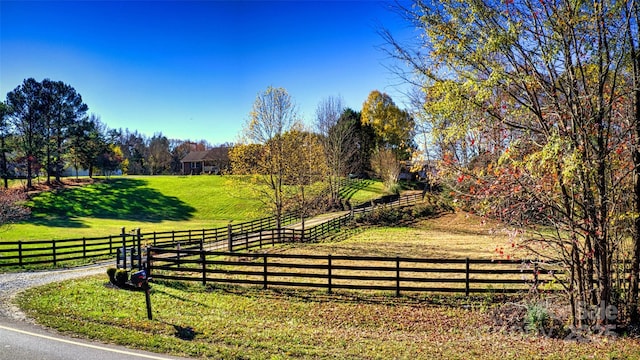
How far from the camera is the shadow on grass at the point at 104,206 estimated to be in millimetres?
42047

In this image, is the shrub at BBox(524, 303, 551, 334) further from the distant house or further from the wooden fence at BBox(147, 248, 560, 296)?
the distant house

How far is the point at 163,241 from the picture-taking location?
2372cm

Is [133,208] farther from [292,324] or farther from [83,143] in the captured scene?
[292,324]

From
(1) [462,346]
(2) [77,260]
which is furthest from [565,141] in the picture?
(2) [77,260]

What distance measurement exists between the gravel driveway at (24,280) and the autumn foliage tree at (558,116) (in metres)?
11.3

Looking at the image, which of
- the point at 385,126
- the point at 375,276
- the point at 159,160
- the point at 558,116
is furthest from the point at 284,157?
the point at 159,160

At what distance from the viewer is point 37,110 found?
48.6 metres

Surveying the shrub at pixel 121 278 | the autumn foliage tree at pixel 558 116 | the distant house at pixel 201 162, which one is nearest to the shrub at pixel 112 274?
the shrub at pixel 121 278

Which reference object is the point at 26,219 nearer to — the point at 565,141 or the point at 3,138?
the point at 3,138

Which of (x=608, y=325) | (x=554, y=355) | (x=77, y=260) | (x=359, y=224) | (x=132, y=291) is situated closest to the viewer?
(x=554, y=355)

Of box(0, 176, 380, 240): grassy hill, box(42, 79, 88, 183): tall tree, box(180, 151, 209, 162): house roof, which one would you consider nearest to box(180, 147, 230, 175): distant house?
box(180, 151, 209, 162): house roof

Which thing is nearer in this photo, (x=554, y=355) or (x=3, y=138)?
(x=554, y=355)

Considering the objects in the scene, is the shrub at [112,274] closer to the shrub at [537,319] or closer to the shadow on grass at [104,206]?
the shrub at [537,319]

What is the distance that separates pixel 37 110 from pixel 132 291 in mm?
48752
